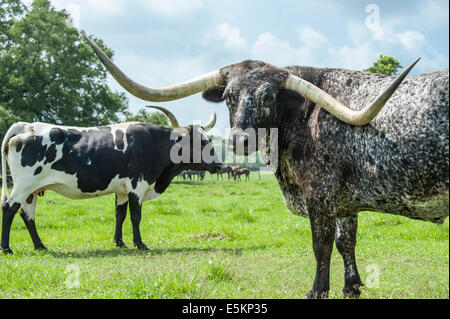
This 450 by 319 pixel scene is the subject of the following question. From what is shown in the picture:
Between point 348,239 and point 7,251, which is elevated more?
point 348,239

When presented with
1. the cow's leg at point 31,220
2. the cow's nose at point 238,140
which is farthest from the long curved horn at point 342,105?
the cow's leg at point 31,220

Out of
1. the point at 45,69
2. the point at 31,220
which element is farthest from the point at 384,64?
the point at 31,220

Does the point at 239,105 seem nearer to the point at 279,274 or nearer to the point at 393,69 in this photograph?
the point at 279,274

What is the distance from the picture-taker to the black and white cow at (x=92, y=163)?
7.25 m

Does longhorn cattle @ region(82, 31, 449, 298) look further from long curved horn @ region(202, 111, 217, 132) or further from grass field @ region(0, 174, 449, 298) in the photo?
long curved horn @ region(202, 111, 217, 132)

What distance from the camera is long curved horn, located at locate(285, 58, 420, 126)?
A: 3.06 meters

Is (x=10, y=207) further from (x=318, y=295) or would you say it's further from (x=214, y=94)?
(x=318, y=295)

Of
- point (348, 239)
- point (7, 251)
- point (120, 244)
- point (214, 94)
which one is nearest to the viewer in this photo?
point (348, 239)

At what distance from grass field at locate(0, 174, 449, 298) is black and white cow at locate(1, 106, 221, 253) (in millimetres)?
754

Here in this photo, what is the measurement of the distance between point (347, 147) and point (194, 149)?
5609 millimetres

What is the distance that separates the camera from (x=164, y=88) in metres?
4.09

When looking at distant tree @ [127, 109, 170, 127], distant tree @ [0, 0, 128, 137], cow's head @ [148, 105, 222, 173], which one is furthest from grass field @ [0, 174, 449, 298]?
distant tree @ [127, 109, 170, 127]

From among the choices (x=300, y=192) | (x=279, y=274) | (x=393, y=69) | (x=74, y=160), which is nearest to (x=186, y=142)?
(x=74, y=160)
